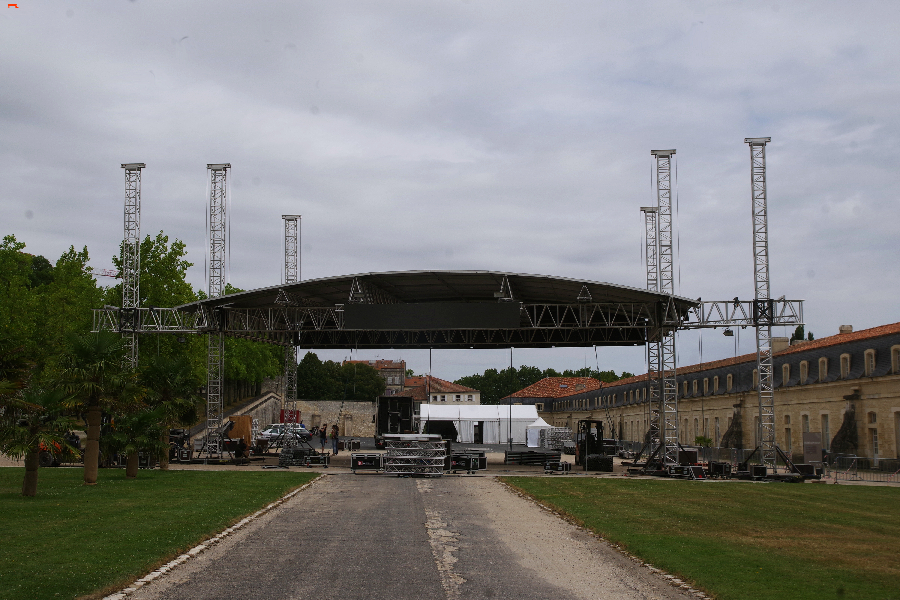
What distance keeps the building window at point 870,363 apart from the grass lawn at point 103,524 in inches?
1104

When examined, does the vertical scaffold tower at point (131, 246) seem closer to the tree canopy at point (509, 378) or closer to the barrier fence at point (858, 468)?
the barrier fence at point (858, 468)

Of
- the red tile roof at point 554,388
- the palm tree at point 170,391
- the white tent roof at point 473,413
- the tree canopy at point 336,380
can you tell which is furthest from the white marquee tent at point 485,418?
the tree canopy at point 336,380

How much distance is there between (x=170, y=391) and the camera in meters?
29.6

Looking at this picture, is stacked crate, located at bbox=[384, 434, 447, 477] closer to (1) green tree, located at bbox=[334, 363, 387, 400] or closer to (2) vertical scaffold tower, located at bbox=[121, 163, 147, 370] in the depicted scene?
(2) vertical scaffold tower, located at bbox=[121, 163, 147, 370]

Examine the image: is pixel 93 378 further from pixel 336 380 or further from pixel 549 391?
pixel 549 391

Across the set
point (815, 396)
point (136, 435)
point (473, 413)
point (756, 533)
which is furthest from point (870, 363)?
point (136, 435)

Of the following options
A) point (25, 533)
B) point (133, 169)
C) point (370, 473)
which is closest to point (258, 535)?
point (25, 533)

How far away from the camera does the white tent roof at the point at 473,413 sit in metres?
63.2

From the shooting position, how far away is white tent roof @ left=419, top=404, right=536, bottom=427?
207 feet

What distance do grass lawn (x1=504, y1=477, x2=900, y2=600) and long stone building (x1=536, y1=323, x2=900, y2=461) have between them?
38.4 feet

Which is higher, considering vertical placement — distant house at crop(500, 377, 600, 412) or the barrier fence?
distant house at crop(500, 377, 600, 412)

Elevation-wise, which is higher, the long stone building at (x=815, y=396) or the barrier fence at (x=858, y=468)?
the long stone building at (x=815, y=396)

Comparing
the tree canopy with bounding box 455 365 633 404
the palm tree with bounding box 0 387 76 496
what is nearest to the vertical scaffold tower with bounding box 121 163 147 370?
the palm tree with bounding box 0 387 76 496

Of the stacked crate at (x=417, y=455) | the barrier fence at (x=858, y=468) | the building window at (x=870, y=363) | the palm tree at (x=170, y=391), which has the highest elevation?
the building window at (x=870, y=363)
